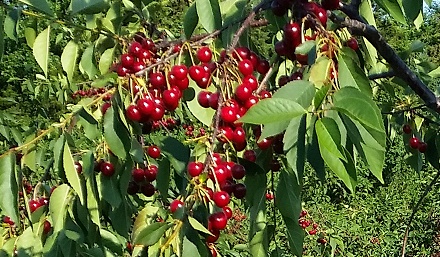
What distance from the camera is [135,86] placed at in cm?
86

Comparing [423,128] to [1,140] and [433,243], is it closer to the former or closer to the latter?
[1,140]

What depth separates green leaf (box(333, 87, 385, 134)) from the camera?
616 millimetres

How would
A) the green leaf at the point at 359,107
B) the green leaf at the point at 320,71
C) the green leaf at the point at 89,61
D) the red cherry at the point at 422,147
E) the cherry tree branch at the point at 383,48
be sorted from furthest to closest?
the red cherry at the point at 422,147 → the green leaf at the point at 89,61 → the cherry tree branch at the point at 383,48 → the green leaf at the point at 320,71 → the green leaf at the point at 359,107

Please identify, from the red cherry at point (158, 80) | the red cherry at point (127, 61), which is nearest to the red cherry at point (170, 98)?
the red cherry at point (158, 80)

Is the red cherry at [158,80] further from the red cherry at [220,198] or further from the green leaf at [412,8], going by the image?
the green leaf at [412,8]

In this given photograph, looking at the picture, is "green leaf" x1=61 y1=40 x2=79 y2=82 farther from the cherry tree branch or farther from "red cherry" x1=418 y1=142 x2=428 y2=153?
"red cherry" x1=418 y1=142 x2=428 y2=153

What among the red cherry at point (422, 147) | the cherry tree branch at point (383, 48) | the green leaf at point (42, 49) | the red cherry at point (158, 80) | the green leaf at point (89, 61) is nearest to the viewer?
the red cherry at point (158, 80)

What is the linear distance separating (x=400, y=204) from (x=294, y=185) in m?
4.13

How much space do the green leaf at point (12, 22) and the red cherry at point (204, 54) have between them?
351mm

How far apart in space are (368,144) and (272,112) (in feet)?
0.41

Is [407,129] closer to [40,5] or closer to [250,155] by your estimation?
[250,155]

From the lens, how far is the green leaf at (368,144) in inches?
27.3

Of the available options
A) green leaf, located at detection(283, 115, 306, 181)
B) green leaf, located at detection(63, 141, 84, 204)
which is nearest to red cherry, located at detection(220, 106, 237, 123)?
green leaf, located at detection(283, 115, 306, 181)

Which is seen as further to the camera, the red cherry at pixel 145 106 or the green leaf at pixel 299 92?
the red cherry at pixel 145 106
